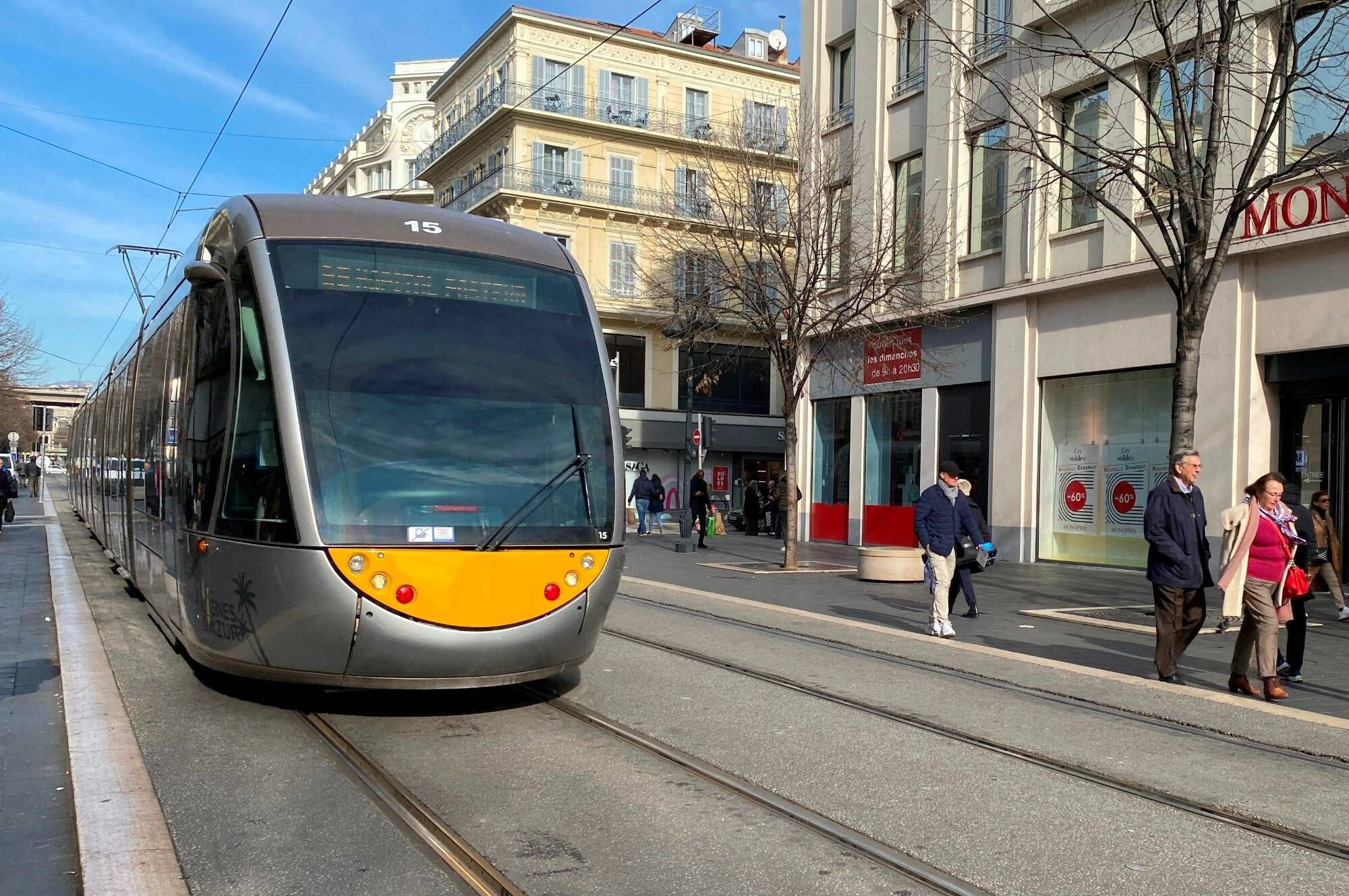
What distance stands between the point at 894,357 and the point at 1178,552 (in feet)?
55.8

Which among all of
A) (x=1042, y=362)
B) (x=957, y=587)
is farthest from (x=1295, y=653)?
(x=1042, y=362)

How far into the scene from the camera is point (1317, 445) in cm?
1731

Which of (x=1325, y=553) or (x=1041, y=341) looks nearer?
(x=1325, y=553)

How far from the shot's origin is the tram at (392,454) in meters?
6.48

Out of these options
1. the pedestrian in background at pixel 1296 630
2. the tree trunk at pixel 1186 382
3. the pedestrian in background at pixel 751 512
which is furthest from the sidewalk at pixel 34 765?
the pedestrian in background at pixel 751 512

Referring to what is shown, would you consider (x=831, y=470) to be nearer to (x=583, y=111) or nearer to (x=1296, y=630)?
(x=1296, y=630)

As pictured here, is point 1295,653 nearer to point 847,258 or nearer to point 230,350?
point 230,350

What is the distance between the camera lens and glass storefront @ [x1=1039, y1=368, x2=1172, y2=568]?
19.6 metres

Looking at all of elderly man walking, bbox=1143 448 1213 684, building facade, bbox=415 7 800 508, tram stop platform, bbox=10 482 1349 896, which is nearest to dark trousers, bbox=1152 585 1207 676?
elderly man walking, bbox=1143 448 1213 684

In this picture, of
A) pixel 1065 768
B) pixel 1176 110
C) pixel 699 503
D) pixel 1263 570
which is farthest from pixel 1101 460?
pixel 1065 768

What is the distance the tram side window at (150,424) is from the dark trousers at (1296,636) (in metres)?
8.57

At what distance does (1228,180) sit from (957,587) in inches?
329

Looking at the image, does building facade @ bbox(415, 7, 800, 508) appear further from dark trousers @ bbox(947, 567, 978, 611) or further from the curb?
the curb

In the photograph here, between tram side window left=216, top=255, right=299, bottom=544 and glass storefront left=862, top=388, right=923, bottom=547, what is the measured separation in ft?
62.1
